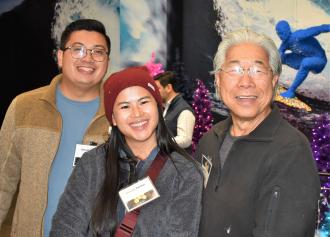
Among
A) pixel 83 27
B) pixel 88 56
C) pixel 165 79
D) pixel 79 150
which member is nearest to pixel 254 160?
pixel 79 150

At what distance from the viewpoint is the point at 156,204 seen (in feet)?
5.33

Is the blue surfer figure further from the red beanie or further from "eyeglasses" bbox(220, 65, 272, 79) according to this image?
the red beanie

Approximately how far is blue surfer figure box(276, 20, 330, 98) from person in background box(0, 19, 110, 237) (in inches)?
173

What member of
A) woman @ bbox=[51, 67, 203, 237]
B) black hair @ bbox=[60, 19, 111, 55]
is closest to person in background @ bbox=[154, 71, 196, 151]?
black hair @ bbox=[60, 19, 111, 55]

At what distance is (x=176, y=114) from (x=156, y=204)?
2919mm

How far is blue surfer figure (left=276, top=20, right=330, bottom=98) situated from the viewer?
19.5 feet

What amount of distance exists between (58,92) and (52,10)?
567cm

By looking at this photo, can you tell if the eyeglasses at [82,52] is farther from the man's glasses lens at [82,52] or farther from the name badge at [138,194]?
the name badge at [138,194]

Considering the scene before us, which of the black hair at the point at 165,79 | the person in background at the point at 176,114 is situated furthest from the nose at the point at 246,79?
the black hair at the point at 165,79

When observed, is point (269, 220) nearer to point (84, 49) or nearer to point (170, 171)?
point (170, 171)

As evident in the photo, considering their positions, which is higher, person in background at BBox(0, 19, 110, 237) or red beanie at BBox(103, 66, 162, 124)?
red beanie at BBox(103, 66, 162, 124)

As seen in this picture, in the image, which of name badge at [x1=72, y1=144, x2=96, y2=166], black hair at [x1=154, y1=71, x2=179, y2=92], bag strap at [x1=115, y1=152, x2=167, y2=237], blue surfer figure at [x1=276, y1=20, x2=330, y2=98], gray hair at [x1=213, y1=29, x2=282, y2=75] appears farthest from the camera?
blue surfer figure at [x1=276, y1=20, x2=330, y2=98]

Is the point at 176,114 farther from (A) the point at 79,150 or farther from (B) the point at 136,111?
(B) the point at 136,111

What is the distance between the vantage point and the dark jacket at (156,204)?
158cm
